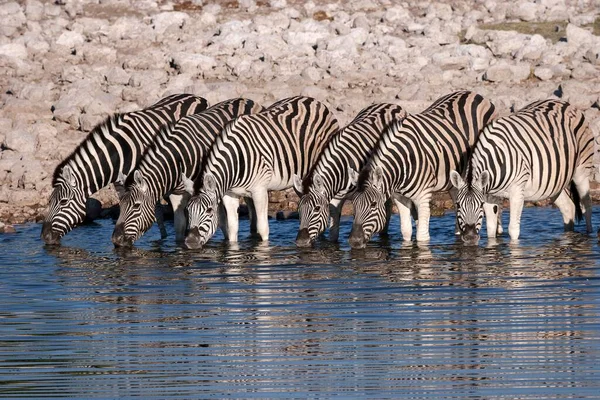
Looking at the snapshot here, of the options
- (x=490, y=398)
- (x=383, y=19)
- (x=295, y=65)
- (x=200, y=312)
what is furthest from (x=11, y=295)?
(x=383, y=19)

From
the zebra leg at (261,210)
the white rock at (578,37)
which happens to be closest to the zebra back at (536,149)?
the zebra leg at (261,210)

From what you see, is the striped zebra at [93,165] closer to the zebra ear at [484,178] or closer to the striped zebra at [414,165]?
the striped zebra at [414,165]

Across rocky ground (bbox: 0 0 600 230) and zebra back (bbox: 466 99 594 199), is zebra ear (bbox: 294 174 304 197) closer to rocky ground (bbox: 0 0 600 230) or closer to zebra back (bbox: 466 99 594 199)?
zebra back (bbox: 466 99 594 199)

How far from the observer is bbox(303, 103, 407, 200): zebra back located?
16000 mm

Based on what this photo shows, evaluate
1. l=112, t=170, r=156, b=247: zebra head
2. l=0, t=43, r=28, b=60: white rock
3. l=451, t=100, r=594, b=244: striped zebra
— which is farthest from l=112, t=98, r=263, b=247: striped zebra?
l=0, t=43, r=28, b=60: white rock

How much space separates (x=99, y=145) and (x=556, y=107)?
5550 millimetres

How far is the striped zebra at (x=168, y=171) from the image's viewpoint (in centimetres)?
1606

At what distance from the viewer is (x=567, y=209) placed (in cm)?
1670

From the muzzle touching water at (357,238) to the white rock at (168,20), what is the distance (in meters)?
13.5

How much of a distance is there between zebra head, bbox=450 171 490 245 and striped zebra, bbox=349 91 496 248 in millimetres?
597

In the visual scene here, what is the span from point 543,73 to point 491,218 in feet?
29.2

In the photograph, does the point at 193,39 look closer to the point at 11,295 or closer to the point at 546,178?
the point at 546,178

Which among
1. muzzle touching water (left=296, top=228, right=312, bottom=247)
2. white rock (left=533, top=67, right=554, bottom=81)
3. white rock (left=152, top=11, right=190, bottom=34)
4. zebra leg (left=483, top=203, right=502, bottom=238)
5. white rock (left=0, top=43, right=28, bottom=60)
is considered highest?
white rock (left=152, top=11, right=190, bottom=34)

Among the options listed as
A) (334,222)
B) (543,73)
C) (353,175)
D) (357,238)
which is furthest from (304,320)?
(543,73)
